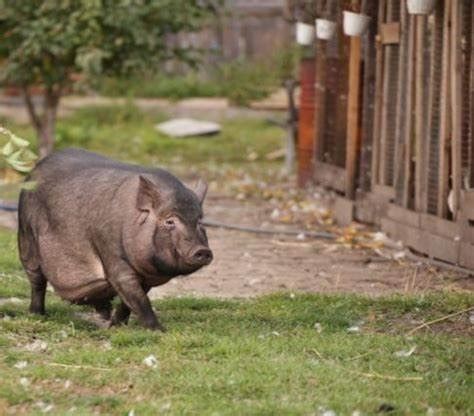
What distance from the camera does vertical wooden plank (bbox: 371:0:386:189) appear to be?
15070mm

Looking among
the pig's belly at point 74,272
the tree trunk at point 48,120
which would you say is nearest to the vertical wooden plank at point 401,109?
the pig's belly at point 74,272

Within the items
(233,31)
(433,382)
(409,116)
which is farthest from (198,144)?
(433,382)

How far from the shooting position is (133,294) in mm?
9133

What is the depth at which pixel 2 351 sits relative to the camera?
344 inches

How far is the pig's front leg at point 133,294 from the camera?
9.14m

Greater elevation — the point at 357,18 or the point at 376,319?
the point at 357,18

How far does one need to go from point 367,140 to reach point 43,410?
8.75 meters

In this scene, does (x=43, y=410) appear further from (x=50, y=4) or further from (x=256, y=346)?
(x=50, y=4)

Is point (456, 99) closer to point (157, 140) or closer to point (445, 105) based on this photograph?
point (445, 105)

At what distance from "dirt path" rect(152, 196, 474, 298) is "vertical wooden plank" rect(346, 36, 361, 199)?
4.67 feet

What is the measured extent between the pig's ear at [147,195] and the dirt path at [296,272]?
2196mm

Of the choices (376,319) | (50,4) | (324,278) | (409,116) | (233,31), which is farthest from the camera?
(233,31)

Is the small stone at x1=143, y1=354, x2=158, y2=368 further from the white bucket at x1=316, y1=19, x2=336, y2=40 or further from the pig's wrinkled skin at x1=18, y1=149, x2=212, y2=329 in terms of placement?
the white bucket at x1=316, y1=19, x2=336, y2=40

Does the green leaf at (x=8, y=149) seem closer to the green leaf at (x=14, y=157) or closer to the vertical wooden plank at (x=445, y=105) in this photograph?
the green leaf at (x=14, y=157)
